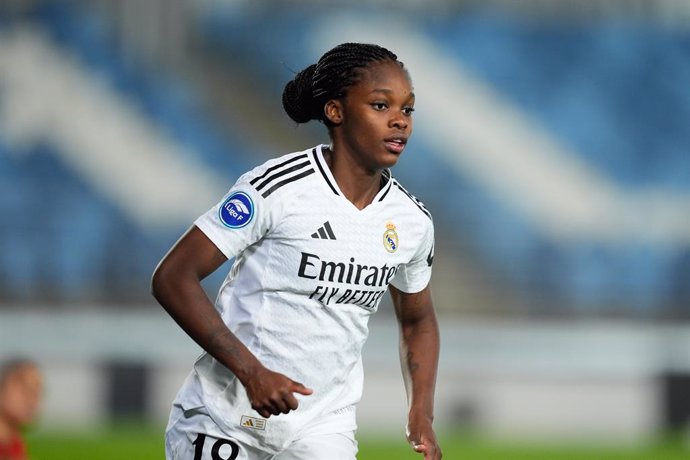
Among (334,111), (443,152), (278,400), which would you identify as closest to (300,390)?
(278,400)

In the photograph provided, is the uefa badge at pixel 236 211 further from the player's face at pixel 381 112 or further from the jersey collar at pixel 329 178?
the player's face at pixel 381 112

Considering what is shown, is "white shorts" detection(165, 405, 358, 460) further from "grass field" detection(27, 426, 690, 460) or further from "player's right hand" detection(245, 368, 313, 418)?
"grass field" detection(27, 426, 690, 460)

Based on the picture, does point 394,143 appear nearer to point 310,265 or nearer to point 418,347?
point 310,265

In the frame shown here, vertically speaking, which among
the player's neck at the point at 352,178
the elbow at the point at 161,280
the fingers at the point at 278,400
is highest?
the player's neck at the point at 352,178

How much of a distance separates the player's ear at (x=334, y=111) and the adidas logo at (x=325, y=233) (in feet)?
1.16

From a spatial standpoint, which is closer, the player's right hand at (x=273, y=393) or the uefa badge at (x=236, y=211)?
the player's right hand at (x=273, y=393)

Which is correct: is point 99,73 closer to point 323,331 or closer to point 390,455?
point 390,455

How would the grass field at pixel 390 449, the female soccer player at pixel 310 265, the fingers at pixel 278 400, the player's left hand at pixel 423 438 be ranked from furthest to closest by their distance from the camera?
1. the grass field at pixel 390 449
2. the player's left hand at pixel 423 438
3. the female soccer player at pixel 310 265
4. the fingers at pixel 278 400

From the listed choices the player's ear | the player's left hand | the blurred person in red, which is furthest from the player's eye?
the blurred person in red

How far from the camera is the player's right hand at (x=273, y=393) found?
319cm

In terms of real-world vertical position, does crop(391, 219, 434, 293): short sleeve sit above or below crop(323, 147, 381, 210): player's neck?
below

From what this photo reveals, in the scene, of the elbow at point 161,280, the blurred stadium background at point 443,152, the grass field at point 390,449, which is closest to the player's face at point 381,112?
the elbow at point 161,280

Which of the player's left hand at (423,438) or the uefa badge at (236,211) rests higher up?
the uefa badge at (236,211)

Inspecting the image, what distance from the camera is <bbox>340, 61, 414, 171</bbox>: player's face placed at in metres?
3.60
